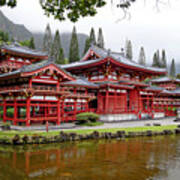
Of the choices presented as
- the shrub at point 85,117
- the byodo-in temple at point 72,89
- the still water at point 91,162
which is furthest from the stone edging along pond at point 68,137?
the shrub at point 85,117

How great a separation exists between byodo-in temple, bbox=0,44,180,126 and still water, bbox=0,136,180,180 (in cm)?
776

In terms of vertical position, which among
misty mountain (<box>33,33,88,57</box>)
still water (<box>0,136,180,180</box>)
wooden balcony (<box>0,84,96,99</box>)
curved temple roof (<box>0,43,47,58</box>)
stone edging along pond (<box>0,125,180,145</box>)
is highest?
misty mountain (<box>33,33,88,57</box>)

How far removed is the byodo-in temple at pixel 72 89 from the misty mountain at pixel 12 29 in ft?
255

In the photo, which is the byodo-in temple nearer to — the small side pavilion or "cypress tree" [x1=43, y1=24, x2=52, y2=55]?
the small side pavilion

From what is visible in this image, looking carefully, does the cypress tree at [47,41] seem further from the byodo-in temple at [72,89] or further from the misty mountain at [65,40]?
the misty mountain at [65,40]

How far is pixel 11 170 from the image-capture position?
10.3 metres

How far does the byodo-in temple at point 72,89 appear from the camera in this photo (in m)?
22.1

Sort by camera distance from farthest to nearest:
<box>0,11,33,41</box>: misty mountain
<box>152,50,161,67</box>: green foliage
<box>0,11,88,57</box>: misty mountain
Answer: <box>0,11,88,57</box>: misty mountain → <box>0,11,33,41</box>: misty mountain → <box>152,50,161,67</box>: green foliage

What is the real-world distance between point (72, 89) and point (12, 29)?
9445cm

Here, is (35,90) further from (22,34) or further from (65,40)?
(65,40)

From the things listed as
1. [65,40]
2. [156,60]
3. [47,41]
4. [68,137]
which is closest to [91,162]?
[68,137]

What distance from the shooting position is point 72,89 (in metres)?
29.2

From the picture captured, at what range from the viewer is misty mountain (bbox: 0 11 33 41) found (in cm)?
10662

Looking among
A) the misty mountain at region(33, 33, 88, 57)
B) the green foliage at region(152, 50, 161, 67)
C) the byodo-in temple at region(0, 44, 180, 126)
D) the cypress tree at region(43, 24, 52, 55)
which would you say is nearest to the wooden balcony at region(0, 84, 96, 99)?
the byodo-in temple at region(0, 44, 180, 126)
